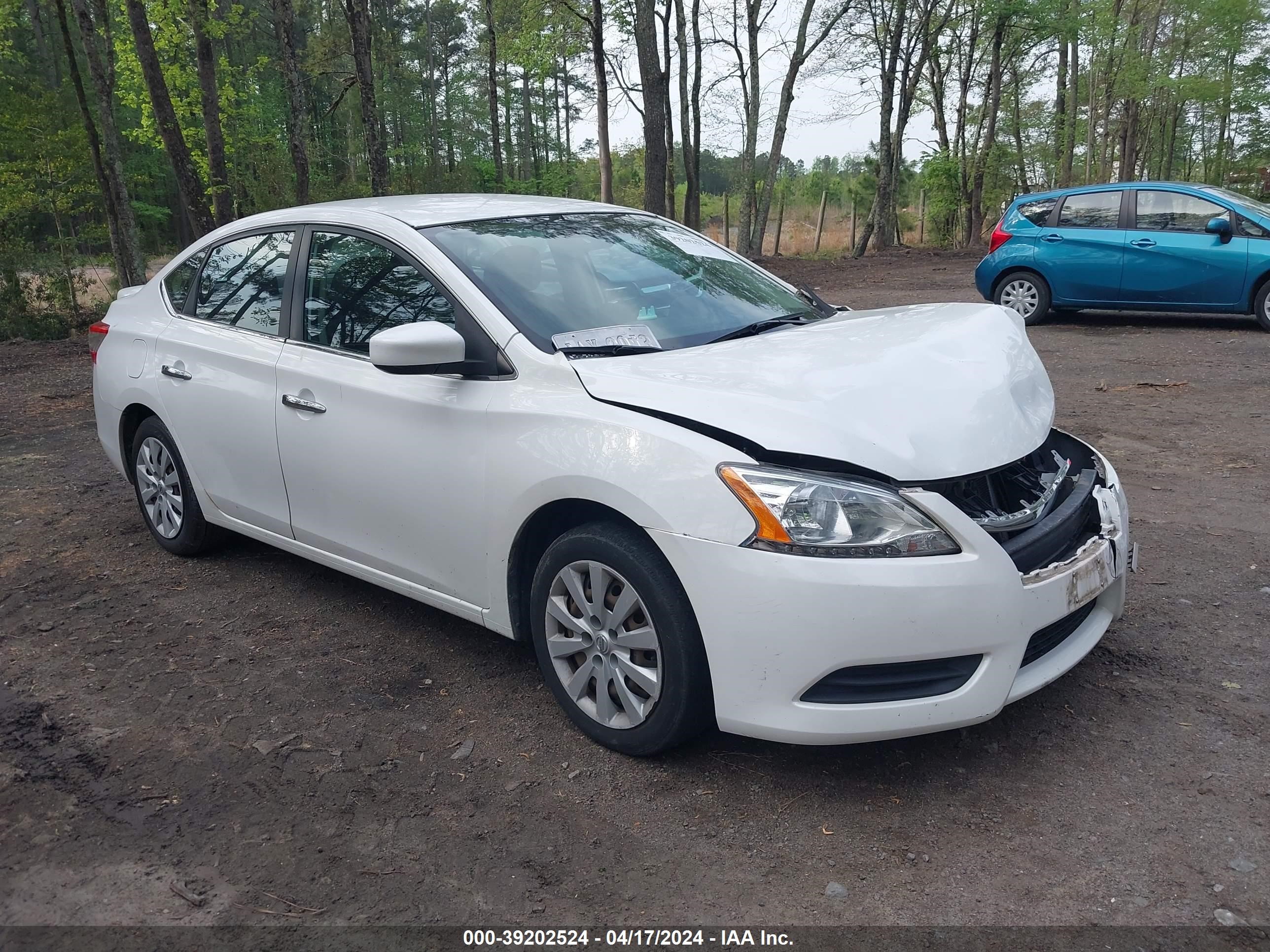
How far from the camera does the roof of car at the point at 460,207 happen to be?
3.98 m

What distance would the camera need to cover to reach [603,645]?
10.1ft

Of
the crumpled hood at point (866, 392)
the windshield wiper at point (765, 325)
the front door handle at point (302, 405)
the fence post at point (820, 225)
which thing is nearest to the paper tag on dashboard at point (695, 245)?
the windshield wiper at point (765, 325)

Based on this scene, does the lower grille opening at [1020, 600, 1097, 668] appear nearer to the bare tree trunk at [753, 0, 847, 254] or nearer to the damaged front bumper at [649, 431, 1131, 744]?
the damaged front bumper at [649, 431, 1131, 744]

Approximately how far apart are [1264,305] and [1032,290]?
7.86 feet

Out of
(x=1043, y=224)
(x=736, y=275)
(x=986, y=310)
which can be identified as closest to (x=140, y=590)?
(x=736, y=275)

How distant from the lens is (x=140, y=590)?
473cm

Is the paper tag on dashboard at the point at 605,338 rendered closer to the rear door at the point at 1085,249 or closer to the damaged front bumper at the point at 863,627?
the damaged front bumper at the point at 863,627

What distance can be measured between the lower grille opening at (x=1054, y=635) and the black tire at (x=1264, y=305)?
9.18 meters

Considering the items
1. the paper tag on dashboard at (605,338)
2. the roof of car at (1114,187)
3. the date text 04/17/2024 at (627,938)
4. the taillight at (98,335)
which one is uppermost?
the roof of car at (1114,187)

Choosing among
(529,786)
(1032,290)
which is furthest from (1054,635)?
(1032,290)

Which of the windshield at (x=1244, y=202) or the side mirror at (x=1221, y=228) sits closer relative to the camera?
the side mirror at (x=1221, y=228)

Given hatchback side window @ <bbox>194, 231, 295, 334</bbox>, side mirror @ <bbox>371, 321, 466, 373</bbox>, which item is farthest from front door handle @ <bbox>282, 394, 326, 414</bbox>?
side mirror @ <bbox>371, 321, 466, 373</bbox>

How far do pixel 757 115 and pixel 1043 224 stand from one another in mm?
17137

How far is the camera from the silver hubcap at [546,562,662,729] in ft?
9.71
